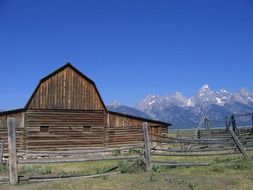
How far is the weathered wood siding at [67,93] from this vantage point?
1200 inches

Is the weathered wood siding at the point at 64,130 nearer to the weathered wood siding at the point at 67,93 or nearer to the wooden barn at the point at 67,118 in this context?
the wooden barn at the point at 67,118

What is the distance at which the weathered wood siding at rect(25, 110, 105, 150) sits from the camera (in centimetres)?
2991

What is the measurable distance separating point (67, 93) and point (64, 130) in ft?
8.81

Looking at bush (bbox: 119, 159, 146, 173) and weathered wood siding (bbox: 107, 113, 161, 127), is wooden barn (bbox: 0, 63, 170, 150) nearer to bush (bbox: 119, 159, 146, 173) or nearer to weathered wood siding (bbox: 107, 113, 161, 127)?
weathered wood siding (bbox: 107, 113, 161, 127)

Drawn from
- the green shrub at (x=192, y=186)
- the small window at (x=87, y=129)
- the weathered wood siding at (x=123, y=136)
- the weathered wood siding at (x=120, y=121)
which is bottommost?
the green shrub at (x=192, y=186)

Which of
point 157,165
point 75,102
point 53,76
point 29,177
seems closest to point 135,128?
point 75,102

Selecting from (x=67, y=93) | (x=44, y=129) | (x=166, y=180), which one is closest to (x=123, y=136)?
(x=67, y=93)

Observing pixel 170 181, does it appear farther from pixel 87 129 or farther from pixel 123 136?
pixel 123 136

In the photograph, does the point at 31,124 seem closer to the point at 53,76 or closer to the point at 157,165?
the point at 53,76

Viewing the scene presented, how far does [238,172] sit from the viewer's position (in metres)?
12.6

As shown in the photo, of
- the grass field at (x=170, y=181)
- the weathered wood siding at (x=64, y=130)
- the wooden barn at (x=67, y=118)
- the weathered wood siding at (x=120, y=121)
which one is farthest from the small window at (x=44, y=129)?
the grass field at (x=170, y=181)

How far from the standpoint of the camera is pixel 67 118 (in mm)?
31297

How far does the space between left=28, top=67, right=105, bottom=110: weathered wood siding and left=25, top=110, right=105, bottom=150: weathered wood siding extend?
0.49m

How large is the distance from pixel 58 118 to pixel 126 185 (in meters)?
20.5
